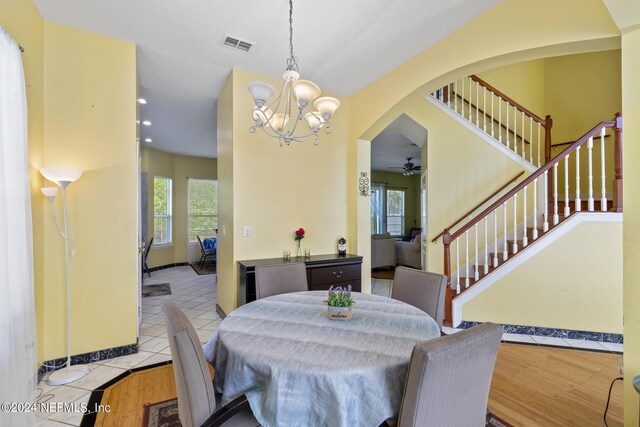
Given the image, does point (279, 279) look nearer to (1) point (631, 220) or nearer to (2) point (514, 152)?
(1) point (631, 220)

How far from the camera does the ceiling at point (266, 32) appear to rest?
236 centimetres

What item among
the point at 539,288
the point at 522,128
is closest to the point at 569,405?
the point at 539,288

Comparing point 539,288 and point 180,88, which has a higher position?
point 180,88

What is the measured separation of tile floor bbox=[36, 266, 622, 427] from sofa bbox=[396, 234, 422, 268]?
4.77 feet

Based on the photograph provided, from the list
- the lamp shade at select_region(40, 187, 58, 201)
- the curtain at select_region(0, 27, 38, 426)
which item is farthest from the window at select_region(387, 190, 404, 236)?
the curtain at select_region(0, 27, 38, 426)

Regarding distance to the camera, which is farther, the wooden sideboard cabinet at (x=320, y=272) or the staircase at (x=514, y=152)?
the staircase at (x=514, y=152)

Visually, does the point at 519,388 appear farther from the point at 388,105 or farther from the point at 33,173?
the point at 33,173

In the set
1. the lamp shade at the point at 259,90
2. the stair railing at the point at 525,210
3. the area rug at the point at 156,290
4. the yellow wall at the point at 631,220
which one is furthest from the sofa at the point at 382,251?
the lamp shade at the point at 259,90

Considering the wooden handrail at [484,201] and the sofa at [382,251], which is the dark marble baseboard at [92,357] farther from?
the sofa at [382,251]

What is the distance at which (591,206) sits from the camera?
3.20 meters

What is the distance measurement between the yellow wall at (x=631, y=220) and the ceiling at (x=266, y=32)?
116 centimetres

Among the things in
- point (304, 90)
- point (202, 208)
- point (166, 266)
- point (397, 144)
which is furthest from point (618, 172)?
point (166, 266)

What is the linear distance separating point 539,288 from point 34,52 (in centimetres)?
538

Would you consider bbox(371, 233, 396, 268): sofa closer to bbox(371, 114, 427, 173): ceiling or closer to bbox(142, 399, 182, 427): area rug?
bbox(371, 114, 427, 173): ceiling
